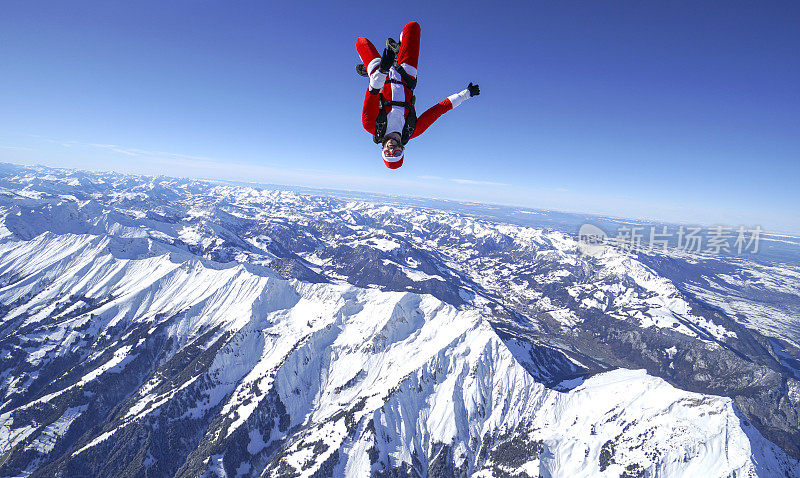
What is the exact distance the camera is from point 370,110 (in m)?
10.2

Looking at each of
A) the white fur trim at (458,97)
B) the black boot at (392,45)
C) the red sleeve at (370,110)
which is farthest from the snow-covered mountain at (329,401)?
the black boot at (392,45)

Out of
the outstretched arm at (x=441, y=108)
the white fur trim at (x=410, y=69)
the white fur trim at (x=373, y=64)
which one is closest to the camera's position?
the white fur trim at (x=373, y=64)

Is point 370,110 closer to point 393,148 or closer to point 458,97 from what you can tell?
point 393,148

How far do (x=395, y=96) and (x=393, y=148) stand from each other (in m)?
1.68

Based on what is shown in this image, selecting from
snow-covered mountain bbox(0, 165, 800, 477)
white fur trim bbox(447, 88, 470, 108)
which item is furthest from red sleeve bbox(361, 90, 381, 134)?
snow-covered mountain bbox(0, 165, 800, 477)

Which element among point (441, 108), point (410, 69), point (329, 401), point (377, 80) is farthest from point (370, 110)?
point (329, 401)

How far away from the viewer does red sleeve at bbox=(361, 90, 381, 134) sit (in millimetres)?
10047

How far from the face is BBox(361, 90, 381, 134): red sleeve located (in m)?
1.38

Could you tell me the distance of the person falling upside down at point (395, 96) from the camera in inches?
368

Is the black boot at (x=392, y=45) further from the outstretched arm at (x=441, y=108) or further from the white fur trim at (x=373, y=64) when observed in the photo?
the outstretched arm at (x=441, y=108)

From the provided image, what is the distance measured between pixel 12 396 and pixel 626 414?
262784 millimetres

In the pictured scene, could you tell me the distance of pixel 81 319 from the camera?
17750 centimetres

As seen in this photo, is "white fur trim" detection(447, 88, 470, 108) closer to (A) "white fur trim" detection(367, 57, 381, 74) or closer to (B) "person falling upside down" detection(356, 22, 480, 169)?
(B) "person falling upside down" detection(356, 22, 480, 169)

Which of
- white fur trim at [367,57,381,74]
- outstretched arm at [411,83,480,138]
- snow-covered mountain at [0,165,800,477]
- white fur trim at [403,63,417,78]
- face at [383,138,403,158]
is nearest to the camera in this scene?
face at [383,138,403,158]
